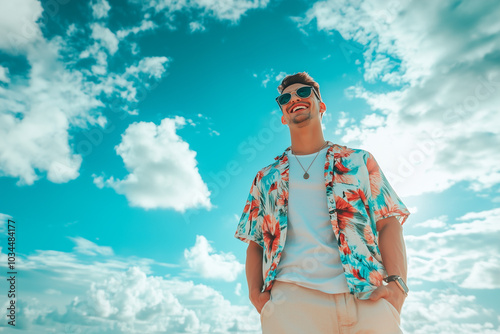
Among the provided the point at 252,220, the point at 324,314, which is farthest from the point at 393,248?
the point at 252,220

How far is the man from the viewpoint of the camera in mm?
3057

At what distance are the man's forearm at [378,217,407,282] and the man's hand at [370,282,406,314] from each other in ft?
0.54

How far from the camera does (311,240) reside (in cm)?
344

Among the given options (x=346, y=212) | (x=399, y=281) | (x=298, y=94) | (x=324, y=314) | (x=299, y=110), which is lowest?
(x=324, y=314)

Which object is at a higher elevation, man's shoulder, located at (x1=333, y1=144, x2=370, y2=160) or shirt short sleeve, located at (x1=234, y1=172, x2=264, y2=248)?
man's shoulder, located at (x1=333, y1=144, x2=370, y2=160)

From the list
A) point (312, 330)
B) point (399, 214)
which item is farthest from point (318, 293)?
point (399, 214)

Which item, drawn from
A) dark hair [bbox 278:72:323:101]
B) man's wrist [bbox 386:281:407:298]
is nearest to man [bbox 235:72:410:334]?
man's wrist [bbox 386:281:407:298]

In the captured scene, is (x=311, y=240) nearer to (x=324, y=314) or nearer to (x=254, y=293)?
(x=324, y=314)

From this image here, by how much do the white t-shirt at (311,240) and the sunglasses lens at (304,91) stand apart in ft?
2.93

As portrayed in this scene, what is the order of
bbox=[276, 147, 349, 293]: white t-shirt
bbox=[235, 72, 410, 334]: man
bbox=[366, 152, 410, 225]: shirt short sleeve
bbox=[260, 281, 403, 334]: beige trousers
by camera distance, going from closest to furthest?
1. bbox=[260, 281, 403, 334]: beige trousers
2. bbox=[235, 72, 410, 334]: man
3. bbox=[276, 147, 349, 293]: white t-shirt
4. bbox=[366, 152, 410, 225]: shirt short sleeve

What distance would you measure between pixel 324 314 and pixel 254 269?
1.02 m

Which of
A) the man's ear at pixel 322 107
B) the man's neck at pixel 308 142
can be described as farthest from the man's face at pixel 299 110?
the man's ear at pixel 322 107

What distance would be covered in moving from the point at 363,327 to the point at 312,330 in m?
0.42

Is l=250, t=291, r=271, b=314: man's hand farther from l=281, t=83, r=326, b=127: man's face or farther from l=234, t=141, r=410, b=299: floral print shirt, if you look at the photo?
l=281, t=83, r=326, b=127: man's face
